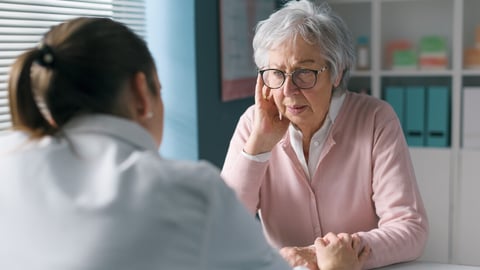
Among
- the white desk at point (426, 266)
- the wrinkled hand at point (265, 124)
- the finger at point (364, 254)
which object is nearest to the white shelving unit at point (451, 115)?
the wrinkled hand at point (265, 124)

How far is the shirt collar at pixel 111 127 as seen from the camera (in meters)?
0.86

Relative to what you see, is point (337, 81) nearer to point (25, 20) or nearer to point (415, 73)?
point (25, 20)

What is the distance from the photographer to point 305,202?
171 centimetres

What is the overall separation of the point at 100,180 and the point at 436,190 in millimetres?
2945

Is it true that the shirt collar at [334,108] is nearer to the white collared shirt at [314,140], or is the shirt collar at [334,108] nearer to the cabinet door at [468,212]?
the white collared shirt at [314,140]

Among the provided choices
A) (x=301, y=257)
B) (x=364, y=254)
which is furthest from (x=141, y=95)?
(x=364, y=254)

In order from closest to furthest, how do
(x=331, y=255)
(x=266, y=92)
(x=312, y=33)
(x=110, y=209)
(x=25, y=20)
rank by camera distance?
(x=110, y=209)
(x=331, y=255)
(x=312, y=33)
(x=266, y=92)
(x=25, y=20)

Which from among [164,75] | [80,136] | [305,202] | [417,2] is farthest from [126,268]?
[417,2]

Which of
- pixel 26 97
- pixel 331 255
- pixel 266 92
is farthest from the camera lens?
pixel 266 92

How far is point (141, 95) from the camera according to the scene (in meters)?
0.94

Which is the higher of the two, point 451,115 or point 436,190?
point 451,115

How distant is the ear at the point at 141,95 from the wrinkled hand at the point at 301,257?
607mm

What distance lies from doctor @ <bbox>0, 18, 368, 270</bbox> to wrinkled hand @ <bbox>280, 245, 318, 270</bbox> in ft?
1.51

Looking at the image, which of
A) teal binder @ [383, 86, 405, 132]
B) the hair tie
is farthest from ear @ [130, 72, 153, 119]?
teal binder @ [383, 86, 405, 132]
